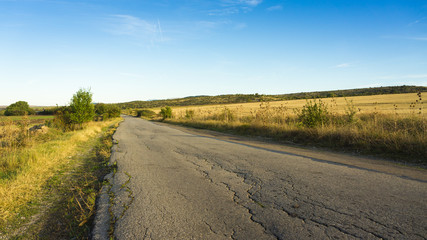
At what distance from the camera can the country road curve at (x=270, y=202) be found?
2.77 m

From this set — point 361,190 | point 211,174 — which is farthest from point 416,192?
point 211,174

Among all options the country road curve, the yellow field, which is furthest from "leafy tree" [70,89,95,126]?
the country road curve

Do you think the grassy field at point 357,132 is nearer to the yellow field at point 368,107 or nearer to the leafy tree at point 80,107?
the yellow field at point 368,107

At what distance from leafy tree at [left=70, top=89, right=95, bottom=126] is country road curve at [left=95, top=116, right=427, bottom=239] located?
17.3 meters

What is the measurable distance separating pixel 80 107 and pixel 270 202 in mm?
21589

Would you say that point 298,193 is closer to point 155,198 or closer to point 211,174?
point 211,174

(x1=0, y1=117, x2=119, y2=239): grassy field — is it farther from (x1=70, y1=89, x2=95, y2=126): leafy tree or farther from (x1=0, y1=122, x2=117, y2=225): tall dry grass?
(x1=70, y1=89, x2=95, y2=126): leafy tree

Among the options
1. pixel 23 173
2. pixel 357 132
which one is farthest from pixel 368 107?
pixel 23 173

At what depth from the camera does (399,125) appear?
9477mm

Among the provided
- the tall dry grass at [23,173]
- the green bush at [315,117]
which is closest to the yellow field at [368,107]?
the green bush at [315,117]

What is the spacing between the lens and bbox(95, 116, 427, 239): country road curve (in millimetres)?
2768

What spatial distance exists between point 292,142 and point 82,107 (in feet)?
62.8

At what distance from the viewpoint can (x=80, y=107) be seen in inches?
800

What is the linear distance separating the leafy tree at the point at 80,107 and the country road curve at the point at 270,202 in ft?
56.9
